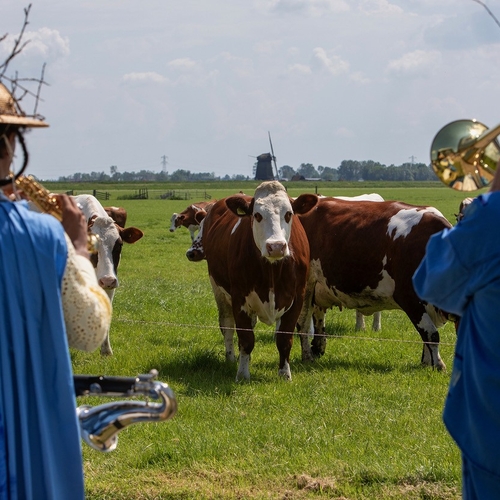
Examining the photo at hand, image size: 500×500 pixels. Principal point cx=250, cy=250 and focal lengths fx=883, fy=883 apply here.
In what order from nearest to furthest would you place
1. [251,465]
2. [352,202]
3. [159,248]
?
[251,465] → [352,202] → [159,248]

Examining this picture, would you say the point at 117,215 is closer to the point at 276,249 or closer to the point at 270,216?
the point at 270,216

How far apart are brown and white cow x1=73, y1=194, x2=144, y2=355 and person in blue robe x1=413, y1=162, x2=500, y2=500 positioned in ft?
25.8

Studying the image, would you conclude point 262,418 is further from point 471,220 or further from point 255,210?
point 471,220

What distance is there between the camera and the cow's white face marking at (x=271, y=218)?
8.85 meters

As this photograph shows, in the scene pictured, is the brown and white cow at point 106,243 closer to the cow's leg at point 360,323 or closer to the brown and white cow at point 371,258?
the brown and white cow at point 371,258

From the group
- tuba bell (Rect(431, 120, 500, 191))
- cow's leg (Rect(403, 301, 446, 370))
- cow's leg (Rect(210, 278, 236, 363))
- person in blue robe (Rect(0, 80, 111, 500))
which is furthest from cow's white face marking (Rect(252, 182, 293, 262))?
person in blue robe (Rect(0, 80, 111, 500))

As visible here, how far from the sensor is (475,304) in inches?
115

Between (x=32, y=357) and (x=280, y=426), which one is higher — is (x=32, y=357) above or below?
above

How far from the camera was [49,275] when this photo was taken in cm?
283

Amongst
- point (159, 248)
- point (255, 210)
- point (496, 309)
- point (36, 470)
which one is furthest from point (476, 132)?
point (159, 248)

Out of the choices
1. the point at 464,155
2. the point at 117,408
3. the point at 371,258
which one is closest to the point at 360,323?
the point at 371,258

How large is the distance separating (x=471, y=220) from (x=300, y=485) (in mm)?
3269

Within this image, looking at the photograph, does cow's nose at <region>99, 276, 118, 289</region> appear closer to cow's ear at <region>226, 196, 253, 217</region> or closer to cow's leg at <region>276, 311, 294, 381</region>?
cow's ear at <region>226, 196, 253, 217</region>

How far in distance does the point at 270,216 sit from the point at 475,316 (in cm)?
620
